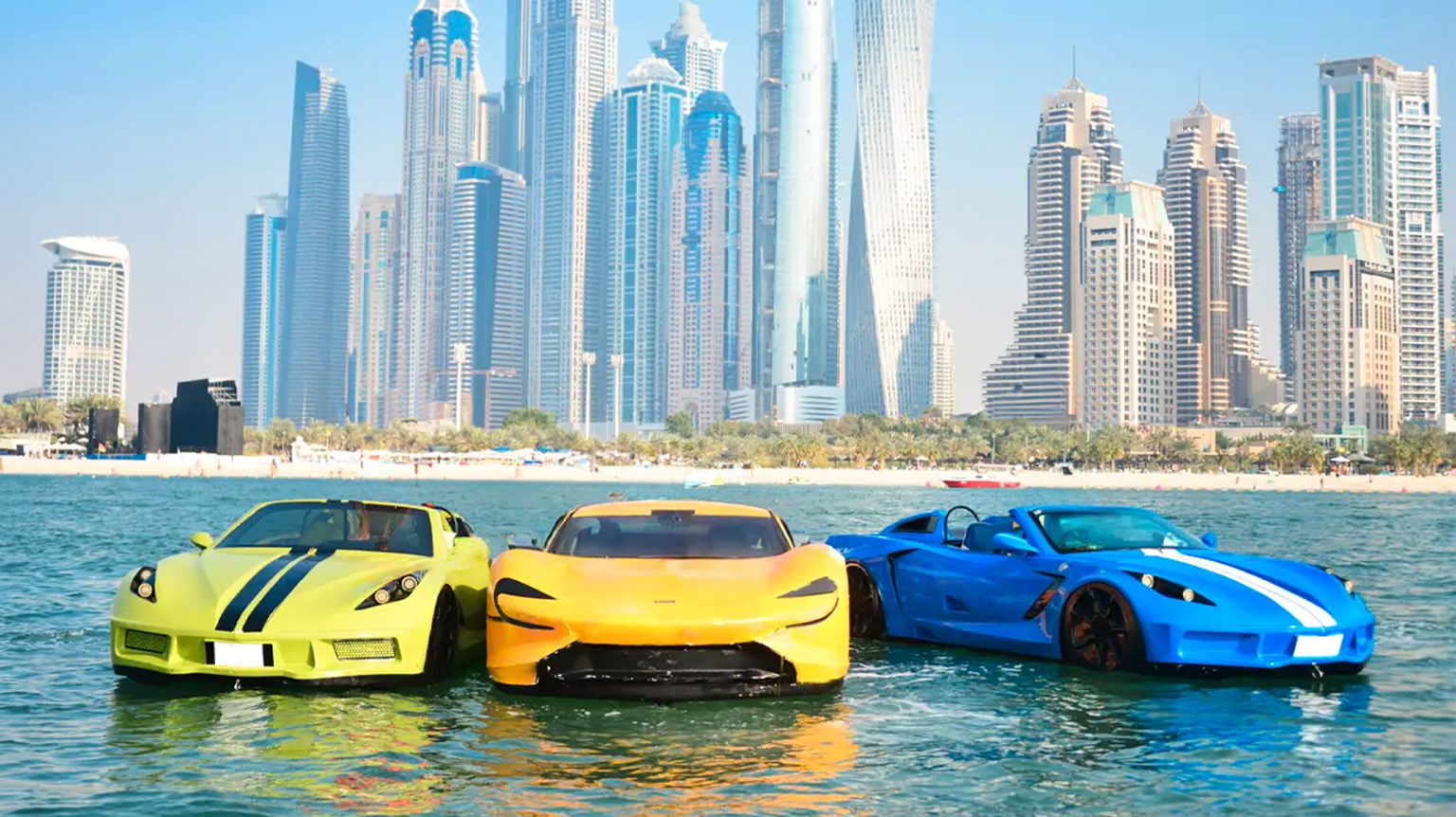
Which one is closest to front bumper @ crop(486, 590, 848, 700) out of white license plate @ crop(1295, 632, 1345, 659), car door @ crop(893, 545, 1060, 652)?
car door @ crop(893, 545, 1060, 652)

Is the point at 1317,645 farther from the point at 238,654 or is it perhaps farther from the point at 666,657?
the point at 238,654

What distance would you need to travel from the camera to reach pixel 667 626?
8.60 meters

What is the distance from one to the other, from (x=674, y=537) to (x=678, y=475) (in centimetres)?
16510

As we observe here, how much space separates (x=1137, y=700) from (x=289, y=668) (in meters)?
5.73

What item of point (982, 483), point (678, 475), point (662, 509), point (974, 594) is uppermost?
point (662, 509)

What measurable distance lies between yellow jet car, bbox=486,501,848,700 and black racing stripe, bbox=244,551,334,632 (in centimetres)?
135

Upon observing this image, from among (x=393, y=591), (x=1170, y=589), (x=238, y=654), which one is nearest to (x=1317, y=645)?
(x=1170, y=589)

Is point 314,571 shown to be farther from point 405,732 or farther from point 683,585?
point 683,585

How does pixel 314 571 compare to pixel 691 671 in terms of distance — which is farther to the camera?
pixel 314 571

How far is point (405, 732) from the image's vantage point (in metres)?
8.51

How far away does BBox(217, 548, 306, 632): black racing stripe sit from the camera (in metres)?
9.16

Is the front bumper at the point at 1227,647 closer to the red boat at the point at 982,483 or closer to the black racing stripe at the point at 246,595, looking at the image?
the black racing stripe at the point at 246,595

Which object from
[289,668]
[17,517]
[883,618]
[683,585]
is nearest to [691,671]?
[683,585]

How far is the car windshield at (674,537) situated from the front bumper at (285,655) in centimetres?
125
